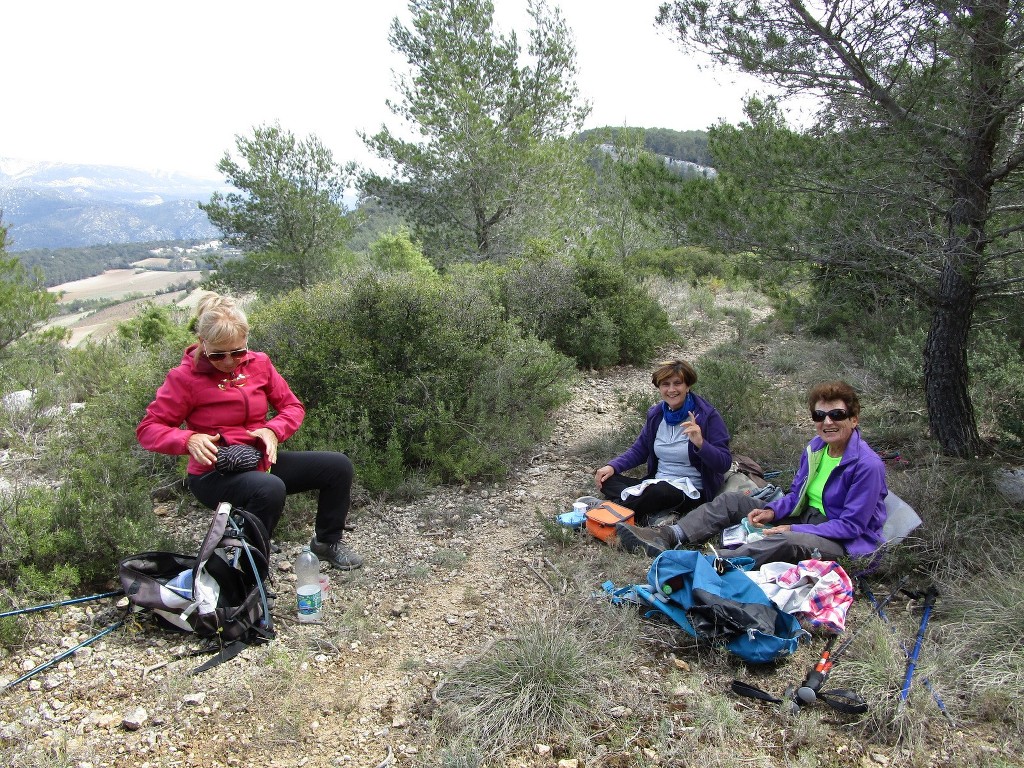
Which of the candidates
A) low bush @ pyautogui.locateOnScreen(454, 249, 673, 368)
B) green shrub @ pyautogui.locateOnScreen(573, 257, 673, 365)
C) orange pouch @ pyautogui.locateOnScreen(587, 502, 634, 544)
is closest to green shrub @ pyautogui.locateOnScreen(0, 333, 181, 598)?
orange pouch @ pyautogui.locateOnScreen(587, 502, 634, 544)

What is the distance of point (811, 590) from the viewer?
8.86ft

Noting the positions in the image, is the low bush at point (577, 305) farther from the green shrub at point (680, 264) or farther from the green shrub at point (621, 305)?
the green shrub at point (680, 264)

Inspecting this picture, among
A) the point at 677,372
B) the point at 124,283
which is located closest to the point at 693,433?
the point at 677,372

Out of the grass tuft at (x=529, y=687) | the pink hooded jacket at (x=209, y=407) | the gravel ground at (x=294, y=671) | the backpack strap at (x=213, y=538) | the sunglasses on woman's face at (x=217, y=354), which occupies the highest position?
the sunglasses on woman's face at (x=217, y=354)

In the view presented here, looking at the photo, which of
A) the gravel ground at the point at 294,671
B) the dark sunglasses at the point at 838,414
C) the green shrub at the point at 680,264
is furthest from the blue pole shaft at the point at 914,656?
the green shrub at the point at 680,264

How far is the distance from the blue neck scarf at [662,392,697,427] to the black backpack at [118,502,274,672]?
2.56m

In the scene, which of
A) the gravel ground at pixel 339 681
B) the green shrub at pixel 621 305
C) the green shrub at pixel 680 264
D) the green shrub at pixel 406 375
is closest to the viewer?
the gravel ground at pixel 339 681

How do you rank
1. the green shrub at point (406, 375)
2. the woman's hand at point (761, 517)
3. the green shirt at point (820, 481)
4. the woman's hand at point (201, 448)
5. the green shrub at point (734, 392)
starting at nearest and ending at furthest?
the woman's hand at point (201, 448) < the green shirt at point (820, 481) < the woman's hand at point (761, 517) < the green shrub at point (406, 375) < the green shrub at point (734, 392)

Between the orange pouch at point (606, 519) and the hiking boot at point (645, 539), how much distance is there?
52 mm

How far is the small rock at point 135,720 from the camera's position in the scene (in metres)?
2.17

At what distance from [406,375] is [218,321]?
84.3 inches

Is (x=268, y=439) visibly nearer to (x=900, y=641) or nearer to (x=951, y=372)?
(x=900, y=641)

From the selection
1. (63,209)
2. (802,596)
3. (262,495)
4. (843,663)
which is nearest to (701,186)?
(802,596)

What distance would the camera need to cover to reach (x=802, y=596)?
270 centimetres
